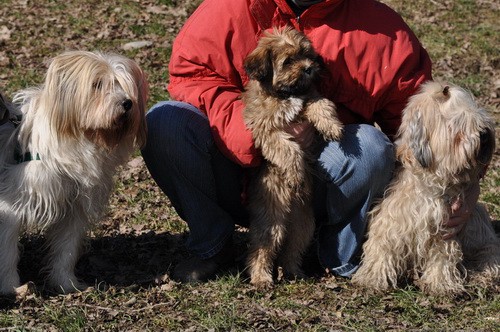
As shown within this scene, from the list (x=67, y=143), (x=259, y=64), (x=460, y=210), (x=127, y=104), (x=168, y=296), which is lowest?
(x=168, y=296)

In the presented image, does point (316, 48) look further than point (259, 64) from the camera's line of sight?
Yes

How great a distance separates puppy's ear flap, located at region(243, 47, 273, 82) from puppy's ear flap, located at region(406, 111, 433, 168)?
0.82 metres

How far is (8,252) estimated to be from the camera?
4543 mm

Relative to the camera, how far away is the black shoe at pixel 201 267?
4941 mm

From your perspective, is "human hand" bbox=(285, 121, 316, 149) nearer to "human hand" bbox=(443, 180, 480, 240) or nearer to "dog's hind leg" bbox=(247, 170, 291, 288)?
"dog's hind leg" bbox=(247, 170, 291, 288)

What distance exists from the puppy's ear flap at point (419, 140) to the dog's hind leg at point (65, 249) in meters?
1.85

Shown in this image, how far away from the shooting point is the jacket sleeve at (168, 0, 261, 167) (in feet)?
15.4

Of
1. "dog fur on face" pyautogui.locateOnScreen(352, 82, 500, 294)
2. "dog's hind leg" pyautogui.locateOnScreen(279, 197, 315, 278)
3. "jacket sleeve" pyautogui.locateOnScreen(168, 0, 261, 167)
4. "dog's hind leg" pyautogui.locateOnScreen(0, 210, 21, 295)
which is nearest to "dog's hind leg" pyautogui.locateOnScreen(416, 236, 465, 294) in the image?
"dog fur on face" pyautogui.locateOnScreen(352, 82, 500, 294)

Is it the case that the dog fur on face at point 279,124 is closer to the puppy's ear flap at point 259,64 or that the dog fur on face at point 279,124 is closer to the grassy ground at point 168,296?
the puppy's ear flap at point 259,64

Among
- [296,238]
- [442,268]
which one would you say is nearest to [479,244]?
[442,268]

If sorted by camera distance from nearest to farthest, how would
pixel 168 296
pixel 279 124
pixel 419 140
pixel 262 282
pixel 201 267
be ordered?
pixel 419 140 < pixel 279 124 < pixel 168 296 < pixel 262 282 < pixel 201 267

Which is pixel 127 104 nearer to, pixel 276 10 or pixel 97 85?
pixel 97 85

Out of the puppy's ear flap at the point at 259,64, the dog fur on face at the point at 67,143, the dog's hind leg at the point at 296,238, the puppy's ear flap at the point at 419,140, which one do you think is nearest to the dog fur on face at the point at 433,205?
the puppy's ear flap at the point at 419,140

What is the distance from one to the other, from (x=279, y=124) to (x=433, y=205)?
961 millimetres
